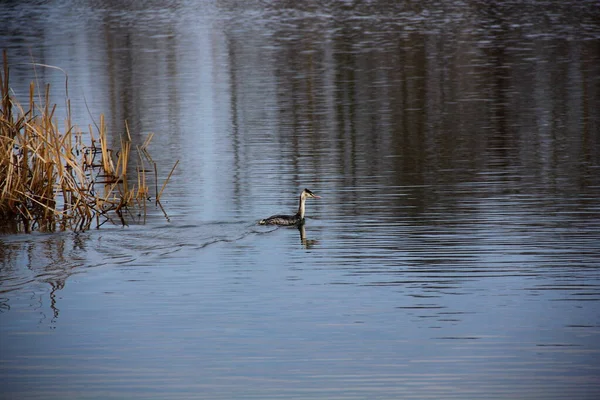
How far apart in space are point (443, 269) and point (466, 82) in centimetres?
1875

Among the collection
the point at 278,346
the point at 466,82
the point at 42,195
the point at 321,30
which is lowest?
the point at 278,346

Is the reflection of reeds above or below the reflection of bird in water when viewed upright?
above

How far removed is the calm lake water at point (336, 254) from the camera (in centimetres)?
871

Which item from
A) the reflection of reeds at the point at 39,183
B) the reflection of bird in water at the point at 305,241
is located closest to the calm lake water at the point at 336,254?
the reflection of bird in water at the point at 305,241

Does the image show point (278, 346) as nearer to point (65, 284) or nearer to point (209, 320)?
point (209, 320)

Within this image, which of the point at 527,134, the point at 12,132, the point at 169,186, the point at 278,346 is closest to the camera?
the point at 278,346

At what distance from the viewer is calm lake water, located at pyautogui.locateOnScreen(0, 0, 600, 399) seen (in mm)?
8711

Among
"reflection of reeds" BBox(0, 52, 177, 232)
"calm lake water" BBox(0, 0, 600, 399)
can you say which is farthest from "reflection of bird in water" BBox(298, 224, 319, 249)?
"reflection of reeds" BBox(0, 52, 177, 232)

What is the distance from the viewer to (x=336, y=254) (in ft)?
41.3

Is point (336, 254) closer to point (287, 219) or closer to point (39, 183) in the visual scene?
point (287, 219)

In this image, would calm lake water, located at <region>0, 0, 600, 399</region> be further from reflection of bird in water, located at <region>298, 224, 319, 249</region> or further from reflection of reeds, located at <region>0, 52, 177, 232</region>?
reflection of reeds, located at <region>0, 52, 177, 232</region>

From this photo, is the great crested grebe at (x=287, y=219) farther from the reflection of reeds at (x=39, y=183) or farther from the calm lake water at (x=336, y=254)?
the reflection of reeds at (x=39, y=183)

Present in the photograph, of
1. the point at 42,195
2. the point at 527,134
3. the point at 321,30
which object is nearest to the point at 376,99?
the point at 527,134

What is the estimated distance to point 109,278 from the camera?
1166 cm
